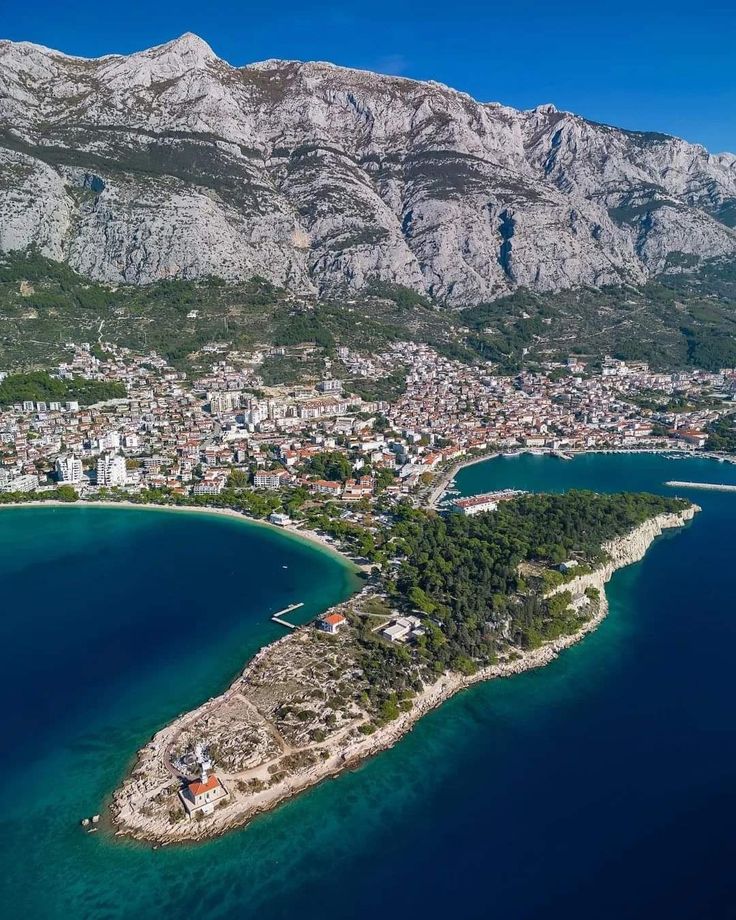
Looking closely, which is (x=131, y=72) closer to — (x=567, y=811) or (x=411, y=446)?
(x=411, y=446)

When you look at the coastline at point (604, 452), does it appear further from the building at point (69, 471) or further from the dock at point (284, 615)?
the building at point (69, 471)

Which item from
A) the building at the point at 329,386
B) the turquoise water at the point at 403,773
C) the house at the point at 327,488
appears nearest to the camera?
the turquoise water at the point at 403,773

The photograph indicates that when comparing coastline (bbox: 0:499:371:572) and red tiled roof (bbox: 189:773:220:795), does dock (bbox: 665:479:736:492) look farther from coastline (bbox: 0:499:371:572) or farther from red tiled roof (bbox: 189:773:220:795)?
red tiled roof (bbox: 189:773:220:795)

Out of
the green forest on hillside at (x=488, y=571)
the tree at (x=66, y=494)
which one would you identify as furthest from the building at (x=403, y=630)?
the tree at (x=66, y=494)

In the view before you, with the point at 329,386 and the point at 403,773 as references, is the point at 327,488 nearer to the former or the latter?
the point at 329,386

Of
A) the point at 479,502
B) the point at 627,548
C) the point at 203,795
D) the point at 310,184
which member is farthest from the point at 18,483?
the point at 310,184

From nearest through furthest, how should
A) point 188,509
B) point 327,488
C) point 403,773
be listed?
point 403,773 < point 188,509 < point 327,488

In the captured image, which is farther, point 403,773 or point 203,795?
point 403,773
